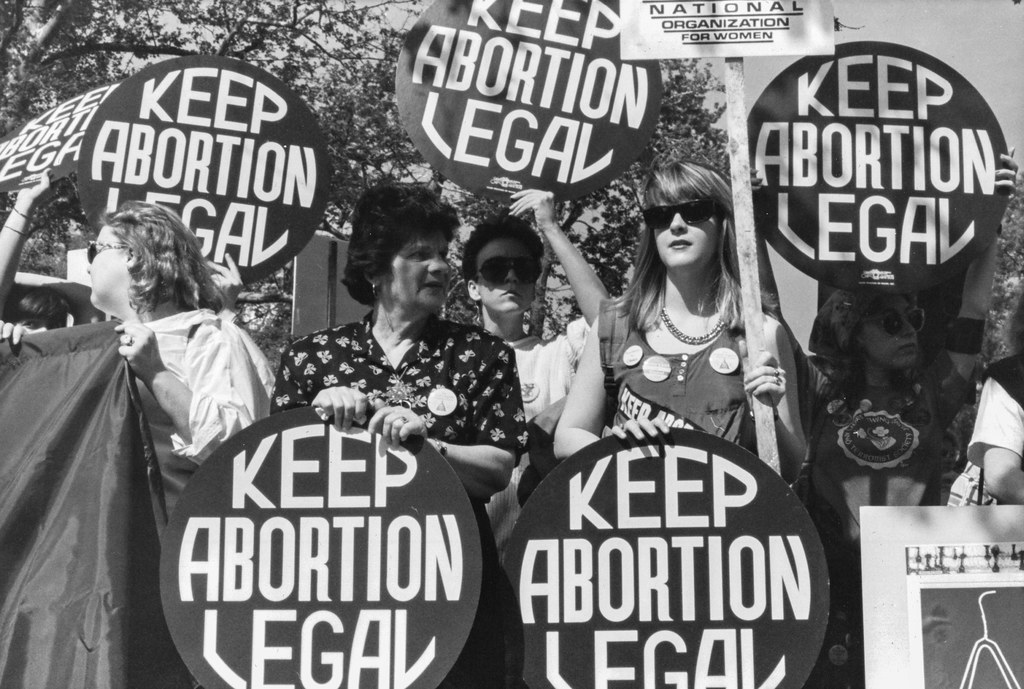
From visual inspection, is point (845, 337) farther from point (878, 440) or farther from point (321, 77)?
point (321, 77)

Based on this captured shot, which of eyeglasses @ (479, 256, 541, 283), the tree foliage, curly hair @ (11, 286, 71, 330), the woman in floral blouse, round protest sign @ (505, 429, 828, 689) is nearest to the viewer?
round protest sign @ (505, 429, 828, 689)

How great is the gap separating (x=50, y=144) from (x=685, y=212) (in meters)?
2.27

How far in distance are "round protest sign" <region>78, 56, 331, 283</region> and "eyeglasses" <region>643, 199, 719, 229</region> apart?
47.2 inches

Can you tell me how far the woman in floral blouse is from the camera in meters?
3.27

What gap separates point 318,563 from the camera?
3207 millimetres

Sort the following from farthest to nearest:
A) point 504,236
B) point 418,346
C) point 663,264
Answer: point 504,236
point 663,264
point 418,346

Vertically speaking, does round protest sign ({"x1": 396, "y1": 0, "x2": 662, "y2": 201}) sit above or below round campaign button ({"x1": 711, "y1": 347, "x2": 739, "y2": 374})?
above

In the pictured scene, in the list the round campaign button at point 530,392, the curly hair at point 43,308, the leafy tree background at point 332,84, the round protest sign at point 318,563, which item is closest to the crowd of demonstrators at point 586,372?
the round campaign button at point 530,392

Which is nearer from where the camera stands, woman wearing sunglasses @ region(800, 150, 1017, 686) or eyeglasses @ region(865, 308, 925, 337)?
woman wearing sunglasses @ region(800, 150, 1017, 686)

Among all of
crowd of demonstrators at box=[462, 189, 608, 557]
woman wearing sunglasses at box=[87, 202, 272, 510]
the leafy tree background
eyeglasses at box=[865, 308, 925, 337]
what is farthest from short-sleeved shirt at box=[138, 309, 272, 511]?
eyeglasses at box=[865, 308, 925, 337]

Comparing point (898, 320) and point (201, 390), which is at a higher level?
point (898, 320)

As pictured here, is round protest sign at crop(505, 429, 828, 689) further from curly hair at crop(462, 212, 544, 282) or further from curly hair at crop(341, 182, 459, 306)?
curly hair at crop(462, 212, 544, 282)

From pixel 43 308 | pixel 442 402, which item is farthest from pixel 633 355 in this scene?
pixel 43 308

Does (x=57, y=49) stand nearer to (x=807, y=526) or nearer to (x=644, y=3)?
(x=644, y=3)
